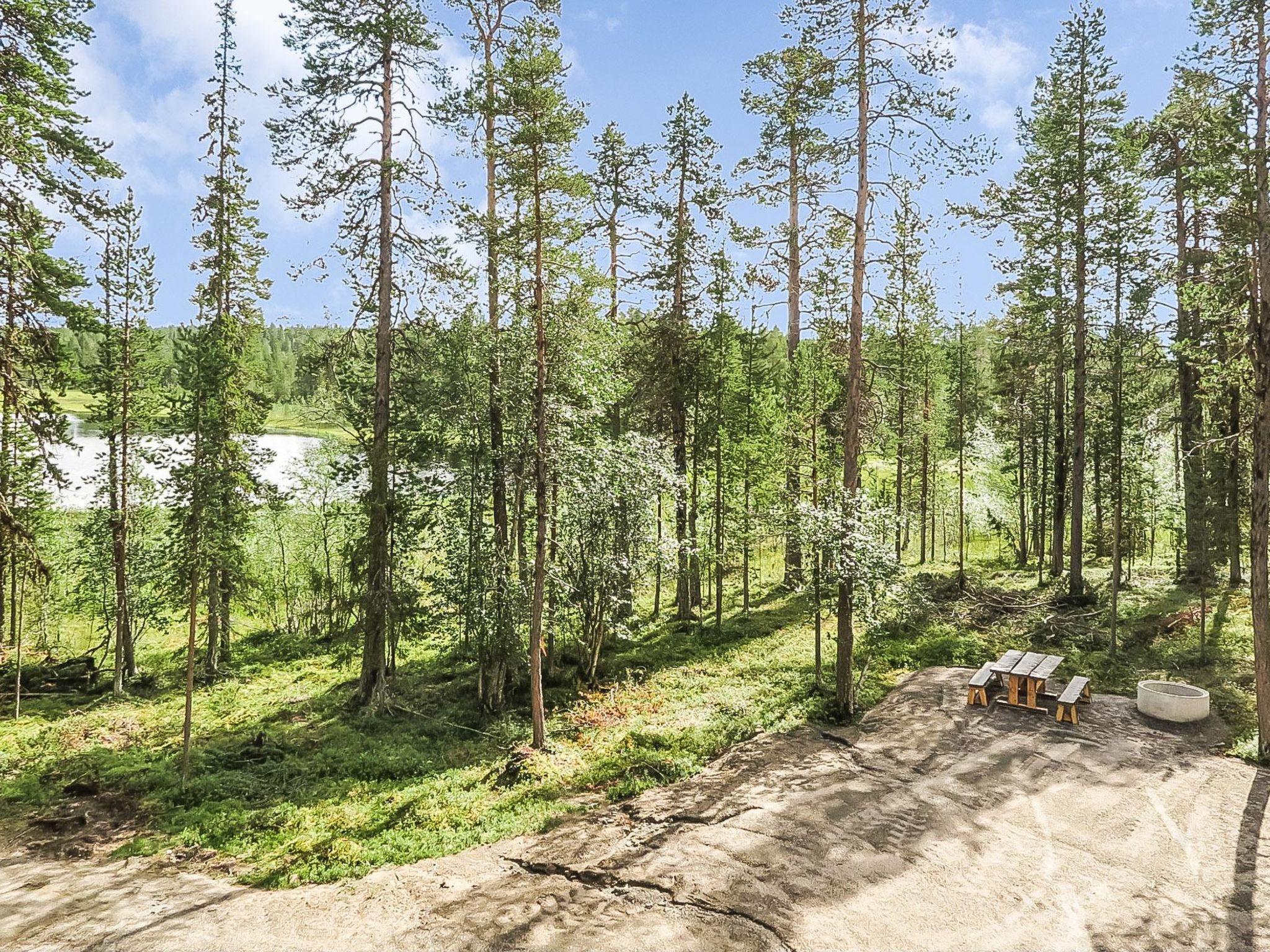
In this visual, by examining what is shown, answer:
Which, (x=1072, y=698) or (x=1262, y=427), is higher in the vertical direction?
(x=1262, y=427)

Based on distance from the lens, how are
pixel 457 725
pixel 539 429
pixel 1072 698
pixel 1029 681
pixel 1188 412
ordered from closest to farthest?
pixel 539 429, pixel 1072 698, pixel 1029 681, pixel 457 725, pixel 1188 412

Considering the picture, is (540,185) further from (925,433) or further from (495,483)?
(925,433)

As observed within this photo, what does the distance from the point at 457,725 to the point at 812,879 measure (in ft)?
31.3

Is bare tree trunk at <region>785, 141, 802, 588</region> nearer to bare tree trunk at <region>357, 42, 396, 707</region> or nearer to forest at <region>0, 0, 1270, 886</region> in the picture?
forest at <region>0, 0, 1270, 886</region>

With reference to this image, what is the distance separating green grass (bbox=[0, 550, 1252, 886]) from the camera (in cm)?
1068

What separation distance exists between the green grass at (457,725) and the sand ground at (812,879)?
0.99m

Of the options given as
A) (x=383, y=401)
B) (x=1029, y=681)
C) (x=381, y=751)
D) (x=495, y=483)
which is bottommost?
(x=381, y=751)

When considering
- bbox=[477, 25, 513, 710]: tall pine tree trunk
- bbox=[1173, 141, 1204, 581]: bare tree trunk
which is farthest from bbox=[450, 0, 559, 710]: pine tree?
bbox=[1173, 141, 1204, 581]: bare tree trunk

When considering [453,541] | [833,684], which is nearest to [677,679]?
[833,684]

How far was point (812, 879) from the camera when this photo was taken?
8.15 metres

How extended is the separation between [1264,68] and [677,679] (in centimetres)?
1730

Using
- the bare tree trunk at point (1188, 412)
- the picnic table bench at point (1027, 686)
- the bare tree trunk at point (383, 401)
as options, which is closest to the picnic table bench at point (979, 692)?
the picnic table bench at point (1027, 686)

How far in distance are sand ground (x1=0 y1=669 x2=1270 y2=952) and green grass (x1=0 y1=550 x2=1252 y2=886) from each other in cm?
99

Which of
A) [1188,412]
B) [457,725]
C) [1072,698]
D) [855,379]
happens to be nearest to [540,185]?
[855,379]
